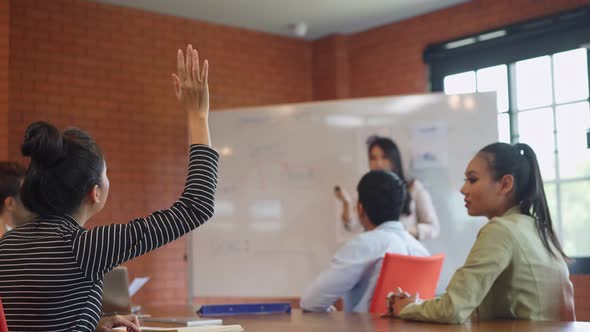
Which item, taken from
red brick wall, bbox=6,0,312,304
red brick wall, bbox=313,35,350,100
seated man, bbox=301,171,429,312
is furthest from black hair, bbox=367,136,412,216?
seated man, bbox=301,171,429,312

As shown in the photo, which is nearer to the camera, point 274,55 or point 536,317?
point 536,317

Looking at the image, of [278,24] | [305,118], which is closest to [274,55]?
[278,24]

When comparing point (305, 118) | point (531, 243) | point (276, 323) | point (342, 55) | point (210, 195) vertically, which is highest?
point (342, 55)

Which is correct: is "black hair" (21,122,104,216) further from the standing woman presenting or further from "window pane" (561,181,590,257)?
"window pane" (561,181,590,257)

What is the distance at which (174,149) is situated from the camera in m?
6.39

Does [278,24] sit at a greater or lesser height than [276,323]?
greater

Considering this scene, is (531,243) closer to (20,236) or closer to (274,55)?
(20,236)

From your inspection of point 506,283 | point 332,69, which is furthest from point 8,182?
point 332,69

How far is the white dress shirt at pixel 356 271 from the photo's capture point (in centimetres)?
285

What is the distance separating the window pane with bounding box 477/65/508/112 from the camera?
5873 mm

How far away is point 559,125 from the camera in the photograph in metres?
5.50

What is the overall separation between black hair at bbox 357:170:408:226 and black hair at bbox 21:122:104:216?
1.74 m

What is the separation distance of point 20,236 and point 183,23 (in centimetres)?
510

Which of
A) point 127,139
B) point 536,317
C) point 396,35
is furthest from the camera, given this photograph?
point 396,35
